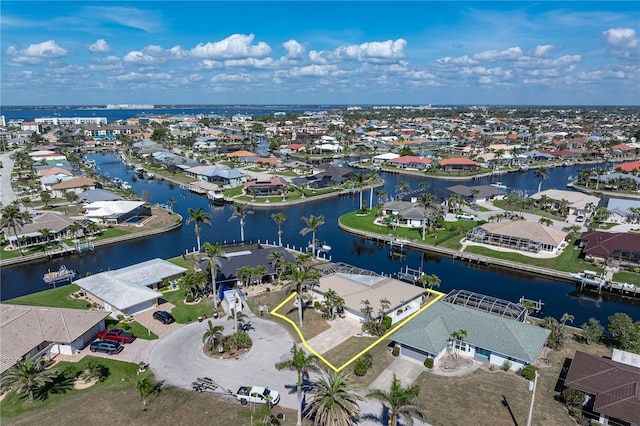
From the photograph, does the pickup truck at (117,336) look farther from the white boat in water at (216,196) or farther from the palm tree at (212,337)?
the white boat in water at (216,196)

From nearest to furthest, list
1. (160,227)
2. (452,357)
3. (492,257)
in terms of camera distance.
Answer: (452,357) < (492,257) < (160,227)

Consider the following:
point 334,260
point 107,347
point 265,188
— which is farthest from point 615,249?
point 265,188

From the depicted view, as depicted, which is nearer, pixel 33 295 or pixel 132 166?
pixel 33 295

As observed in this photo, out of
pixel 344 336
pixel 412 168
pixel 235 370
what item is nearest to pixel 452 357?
pixel 344 336

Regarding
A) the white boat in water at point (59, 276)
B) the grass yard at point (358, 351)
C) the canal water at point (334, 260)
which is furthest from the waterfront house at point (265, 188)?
the grass yard at point (358, 351)

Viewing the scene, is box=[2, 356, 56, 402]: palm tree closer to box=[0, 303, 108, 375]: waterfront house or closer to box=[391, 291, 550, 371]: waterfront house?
box=[0, 303, 108, 375]: waterfront house

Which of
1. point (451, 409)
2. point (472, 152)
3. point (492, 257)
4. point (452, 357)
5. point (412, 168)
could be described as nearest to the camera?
point (451, 409)

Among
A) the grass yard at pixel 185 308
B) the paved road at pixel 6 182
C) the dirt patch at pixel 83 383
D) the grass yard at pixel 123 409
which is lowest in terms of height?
the grass yard at pixel 185 308

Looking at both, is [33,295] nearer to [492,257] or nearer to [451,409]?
[451,409]
